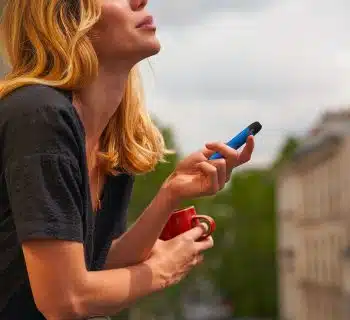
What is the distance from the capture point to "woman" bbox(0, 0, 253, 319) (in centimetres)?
220

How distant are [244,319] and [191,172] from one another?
67.5m

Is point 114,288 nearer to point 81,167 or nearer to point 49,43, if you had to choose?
point 81,167

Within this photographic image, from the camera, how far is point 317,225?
5494 cm

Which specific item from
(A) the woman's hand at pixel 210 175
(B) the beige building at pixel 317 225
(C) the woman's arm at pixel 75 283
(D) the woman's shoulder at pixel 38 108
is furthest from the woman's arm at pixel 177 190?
(B) the beige building at pixel 317 225

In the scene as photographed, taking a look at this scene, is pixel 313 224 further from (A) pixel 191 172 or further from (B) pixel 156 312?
(A) pixel 191 172

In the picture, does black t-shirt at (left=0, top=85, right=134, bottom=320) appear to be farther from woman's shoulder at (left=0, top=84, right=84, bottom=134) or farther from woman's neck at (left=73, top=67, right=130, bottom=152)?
woman's neck at (left=73, top=67, right=130, bottom=152)

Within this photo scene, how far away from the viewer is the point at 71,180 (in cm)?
222

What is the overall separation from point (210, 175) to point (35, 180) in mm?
373

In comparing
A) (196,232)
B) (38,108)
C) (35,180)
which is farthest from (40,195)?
(196,232)

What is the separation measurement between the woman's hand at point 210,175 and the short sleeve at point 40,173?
0.29 meters

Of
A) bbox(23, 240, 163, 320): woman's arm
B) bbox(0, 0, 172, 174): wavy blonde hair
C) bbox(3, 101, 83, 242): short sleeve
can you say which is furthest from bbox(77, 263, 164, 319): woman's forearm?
bbox(0, 0, 172, 174): wavy blonde hair

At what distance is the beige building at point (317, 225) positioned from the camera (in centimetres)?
4847

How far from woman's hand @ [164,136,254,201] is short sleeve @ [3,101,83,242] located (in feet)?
0.95

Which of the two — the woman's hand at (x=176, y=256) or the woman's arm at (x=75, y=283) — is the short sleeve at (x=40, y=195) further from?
the woman's hand at (x=176, y=256)
